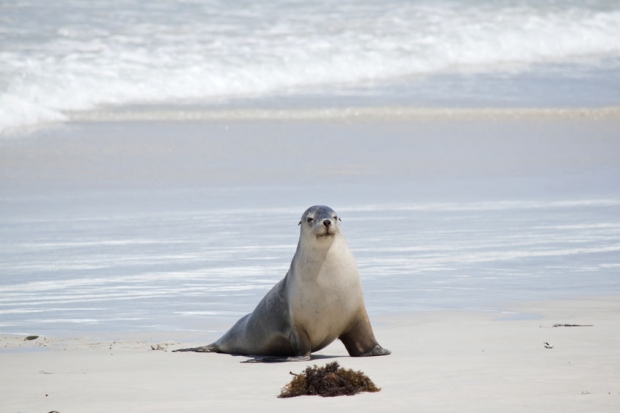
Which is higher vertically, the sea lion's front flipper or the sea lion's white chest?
the sea lion's white chest

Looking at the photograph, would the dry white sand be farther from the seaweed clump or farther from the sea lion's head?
the sea lion's head

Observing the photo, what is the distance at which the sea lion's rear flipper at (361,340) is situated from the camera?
599 cm

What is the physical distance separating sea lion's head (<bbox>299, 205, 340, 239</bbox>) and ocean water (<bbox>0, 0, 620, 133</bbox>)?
454 inches

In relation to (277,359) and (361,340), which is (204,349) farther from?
(361,340)

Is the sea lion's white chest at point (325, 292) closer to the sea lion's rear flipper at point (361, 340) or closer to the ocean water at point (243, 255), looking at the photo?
the sea lion's rear flipper at point (361, 340)

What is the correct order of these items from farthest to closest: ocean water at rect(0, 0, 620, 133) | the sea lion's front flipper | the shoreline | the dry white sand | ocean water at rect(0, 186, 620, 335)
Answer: ocean water at rect(0, 0, 620, 133) < the shoreline < ocean water at rect(0, 186, 620, 335) < the sea lion's front flipper < the dry white sand

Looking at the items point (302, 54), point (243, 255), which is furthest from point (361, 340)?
→ point (302, 54)

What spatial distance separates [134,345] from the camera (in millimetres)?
6457

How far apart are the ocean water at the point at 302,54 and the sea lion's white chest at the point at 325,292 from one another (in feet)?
38.1

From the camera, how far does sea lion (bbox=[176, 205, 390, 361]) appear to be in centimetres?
612

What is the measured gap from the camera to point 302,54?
22.4 metres

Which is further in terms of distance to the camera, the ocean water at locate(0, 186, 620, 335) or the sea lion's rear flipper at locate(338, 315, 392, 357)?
the ocean water at locate(0, 186, 620, 335)

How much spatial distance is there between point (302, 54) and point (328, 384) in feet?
59.2

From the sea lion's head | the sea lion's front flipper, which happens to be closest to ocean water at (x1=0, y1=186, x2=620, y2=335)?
the sea lion's front flipper
